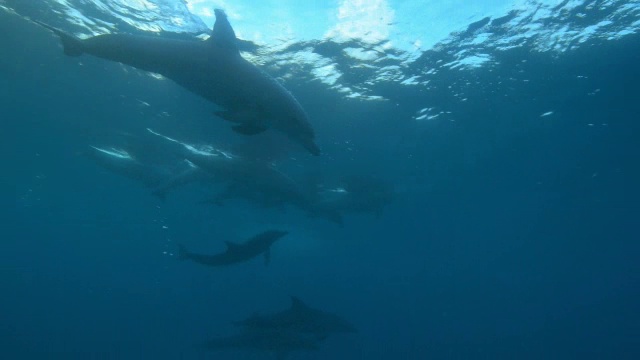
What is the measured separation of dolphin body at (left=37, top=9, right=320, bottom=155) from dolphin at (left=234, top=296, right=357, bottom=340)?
27.6 feet

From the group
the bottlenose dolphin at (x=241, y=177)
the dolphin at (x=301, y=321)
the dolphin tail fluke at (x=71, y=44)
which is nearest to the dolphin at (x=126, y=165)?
A: the bottlenose dolphin at (x=241, y=177)

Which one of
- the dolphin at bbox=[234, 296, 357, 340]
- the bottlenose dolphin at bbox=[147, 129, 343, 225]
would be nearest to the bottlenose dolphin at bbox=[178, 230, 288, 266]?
the dolphin at bbox=[234, 296, 357, 340]

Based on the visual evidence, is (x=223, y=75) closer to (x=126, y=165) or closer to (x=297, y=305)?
(x=297, y=305)

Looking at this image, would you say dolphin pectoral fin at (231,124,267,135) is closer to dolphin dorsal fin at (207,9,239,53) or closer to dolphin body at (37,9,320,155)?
dolphin body at (37,9,320,155)

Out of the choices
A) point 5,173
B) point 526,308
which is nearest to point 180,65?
point 5,173

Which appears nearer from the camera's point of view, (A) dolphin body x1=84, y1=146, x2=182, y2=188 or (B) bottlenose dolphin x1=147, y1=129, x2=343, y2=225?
(B) bottlenose dolphin x1=147, y1=129, x2=343, y2=225

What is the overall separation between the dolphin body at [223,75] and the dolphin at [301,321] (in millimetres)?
8403

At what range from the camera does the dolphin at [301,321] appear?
43.6 feet

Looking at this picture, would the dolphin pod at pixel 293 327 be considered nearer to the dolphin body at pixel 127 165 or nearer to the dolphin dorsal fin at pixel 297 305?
the dolphin dorsal fin at pixel 297 305

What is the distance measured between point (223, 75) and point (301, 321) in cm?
995

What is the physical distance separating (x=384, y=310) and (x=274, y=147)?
58.8 meters

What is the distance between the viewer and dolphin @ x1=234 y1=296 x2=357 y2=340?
1329 centimetres

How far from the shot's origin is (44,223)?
1909 inches

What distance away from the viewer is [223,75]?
570cm
